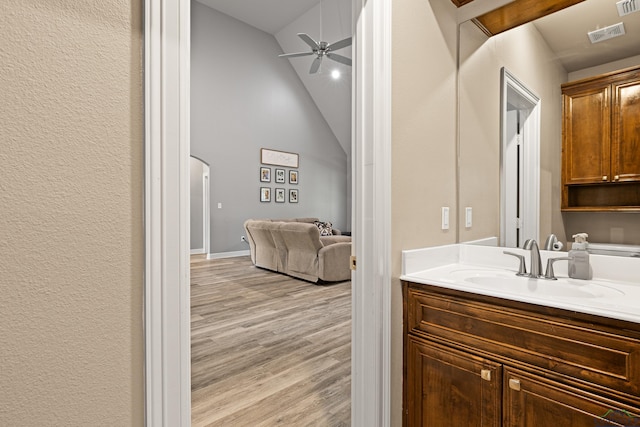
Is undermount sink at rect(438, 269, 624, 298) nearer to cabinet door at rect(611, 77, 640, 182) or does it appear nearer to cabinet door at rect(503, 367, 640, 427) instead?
cabinet door at rect(503, 367, 640, 427)

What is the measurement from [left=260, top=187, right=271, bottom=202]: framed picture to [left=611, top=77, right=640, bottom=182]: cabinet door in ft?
23.1

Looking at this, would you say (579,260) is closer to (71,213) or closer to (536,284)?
(536,284)

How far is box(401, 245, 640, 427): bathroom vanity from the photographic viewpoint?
0.96 m

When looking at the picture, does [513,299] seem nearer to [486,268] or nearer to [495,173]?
[486,268]

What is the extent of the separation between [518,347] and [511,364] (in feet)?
0.21

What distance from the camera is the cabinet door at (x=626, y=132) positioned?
1332 mm

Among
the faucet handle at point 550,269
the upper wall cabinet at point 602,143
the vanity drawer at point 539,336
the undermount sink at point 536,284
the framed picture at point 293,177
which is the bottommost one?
the vanity drawer at point 539,336

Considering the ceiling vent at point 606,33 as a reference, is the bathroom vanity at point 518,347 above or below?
below

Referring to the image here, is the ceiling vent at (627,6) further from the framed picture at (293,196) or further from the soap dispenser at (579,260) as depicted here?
the framed picture at (293,196)

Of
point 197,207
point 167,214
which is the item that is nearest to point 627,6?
point 167,214

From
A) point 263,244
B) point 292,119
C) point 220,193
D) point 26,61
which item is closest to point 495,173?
point 26,61

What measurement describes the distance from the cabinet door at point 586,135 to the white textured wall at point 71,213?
5.85 ft

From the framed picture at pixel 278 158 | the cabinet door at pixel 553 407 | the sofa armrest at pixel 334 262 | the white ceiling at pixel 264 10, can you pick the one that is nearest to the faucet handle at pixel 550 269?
the cabinet door at pixel 553 407

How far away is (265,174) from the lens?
7.95 m
